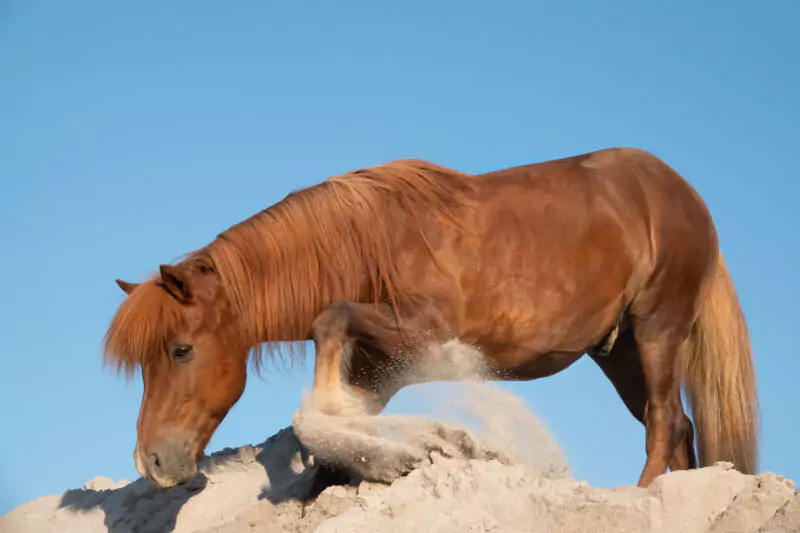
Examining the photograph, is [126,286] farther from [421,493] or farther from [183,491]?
[421,493]

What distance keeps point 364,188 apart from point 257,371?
115 cm

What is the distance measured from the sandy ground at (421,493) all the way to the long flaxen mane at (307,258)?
2.33ft

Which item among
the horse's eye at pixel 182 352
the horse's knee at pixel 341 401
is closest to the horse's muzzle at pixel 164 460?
the horse's eye at pixel 182 352

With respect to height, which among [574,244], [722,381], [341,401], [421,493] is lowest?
[722,381]

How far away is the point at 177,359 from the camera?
5383 millimetres

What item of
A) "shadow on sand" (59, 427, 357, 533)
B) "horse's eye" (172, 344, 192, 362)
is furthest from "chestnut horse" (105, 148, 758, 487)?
"shadow on sand" (59, 427, 357, 533)

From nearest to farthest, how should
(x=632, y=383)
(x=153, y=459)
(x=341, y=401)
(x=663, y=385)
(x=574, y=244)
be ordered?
(x=341, y=401) → (x=153, y=459) → (x=574, y=244) → (x=663, y=385) → (x=632, y=383)

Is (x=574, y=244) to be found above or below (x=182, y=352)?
above

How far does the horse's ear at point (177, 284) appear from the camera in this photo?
5.30m

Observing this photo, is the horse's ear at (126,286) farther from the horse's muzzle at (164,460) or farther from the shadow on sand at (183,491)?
the shadow on sand at (183,491)

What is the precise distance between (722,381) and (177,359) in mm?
3365

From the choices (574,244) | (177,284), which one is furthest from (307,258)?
(574,244)

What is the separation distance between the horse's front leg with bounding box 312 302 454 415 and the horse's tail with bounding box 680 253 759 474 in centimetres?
200

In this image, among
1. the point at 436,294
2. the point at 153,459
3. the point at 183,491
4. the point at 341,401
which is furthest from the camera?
the point at 183,491
